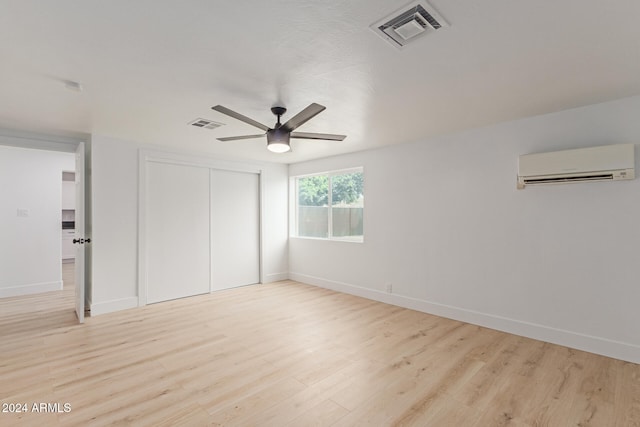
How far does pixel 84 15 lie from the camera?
62.9 inches

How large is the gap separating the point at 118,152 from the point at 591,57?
5.09 meters

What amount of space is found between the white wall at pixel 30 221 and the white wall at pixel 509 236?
17.2 ft

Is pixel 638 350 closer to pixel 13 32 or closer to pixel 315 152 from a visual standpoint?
pixel 315 152

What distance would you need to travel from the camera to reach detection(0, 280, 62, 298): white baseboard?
4906mm

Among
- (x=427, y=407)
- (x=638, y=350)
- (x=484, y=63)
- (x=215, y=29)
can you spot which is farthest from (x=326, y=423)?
(x=638, y=350)

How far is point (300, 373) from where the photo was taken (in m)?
2.55

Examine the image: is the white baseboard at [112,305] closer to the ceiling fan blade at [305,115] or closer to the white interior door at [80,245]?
the white interior door at [80,245]

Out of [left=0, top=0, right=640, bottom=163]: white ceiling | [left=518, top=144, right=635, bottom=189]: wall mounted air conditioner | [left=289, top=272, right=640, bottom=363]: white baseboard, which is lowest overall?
[left=289, top=272, right=640, bottom=363]: white baseboard

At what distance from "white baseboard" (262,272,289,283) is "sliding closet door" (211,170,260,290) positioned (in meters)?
0.17

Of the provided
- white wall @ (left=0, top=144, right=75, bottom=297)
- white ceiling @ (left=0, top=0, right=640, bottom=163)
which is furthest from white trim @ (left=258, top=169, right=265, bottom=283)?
white wall @ (left=0, top=144, right=75, bottom=297)

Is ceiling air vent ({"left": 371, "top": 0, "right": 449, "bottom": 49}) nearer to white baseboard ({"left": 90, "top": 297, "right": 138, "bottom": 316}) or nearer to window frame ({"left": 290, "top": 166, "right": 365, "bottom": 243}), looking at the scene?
window frame ({"left": 290, "top": 166, "right": 365, "bottom": 243})

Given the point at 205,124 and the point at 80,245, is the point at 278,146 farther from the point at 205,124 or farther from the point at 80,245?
the point at 80,245

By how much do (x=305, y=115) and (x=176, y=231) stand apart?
134 inches

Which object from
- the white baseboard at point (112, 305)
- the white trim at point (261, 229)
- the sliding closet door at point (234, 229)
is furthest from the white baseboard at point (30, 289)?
the white trim at point (261, 229)
